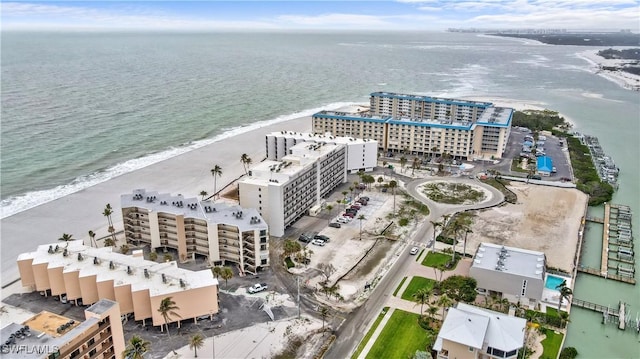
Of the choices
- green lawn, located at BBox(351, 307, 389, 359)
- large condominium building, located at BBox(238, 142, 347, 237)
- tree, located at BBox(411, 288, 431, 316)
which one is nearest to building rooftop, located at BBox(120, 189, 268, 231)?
large condominium building, located at BBox(238, 142, 347, 237)

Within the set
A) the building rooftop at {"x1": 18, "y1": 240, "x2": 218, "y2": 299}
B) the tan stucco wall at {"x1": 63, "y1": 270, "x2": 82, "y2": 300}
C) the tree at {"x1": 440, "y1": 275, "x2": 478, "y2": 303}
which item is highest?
the building rooftop at {"x1": 18, "y1": 240, "x2": 218, "y2": 299}

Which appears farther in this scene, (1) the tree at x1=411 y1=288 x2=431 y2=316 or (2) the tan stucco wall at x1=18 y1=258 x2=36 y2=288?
(2) the tan stucco wall at x1=18 y1=258 x2=36 y2=288

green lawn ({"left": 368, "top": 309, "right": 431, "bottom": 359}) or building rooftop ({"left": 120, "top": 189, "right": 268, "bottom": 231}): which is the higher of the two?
building rooftop ({"left": 120, "top": 189, "right": 268, "bottom": 231})

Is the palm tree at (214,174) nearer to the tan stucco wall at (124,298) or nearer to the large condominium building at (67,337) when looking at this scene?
the tan stucco wall at (124,298)

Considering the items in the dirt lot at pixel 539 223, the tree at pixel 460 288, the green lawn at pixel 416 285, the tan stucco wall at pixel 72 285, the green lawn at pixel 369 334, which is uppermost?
the tan stucco wall at pixel 72 285

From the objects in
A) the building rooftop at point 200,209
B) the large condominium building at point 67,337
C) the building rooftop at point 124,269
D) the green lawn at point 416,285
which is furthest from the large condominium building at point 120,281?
the green lawn at point 416,285

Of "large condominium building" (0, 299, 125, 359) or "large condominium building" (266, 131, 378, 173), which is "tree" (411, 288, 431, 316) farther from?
"large condominium building" (266, 131, 378, 173)

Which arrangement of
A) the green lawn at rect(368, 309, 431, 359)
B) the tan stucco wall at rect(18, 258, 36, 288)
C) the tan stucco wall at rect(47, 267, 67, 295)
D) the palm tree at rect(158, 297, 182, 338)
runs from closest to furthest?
the palm tree at rect(158, 297, 182, 338) → the green lawn at rect(368, 309, 431, 359) → the tan stucco wall at rect(47, 267, 67, 295) → the tan stucco wall at rect(18, 258, 36, 288)
